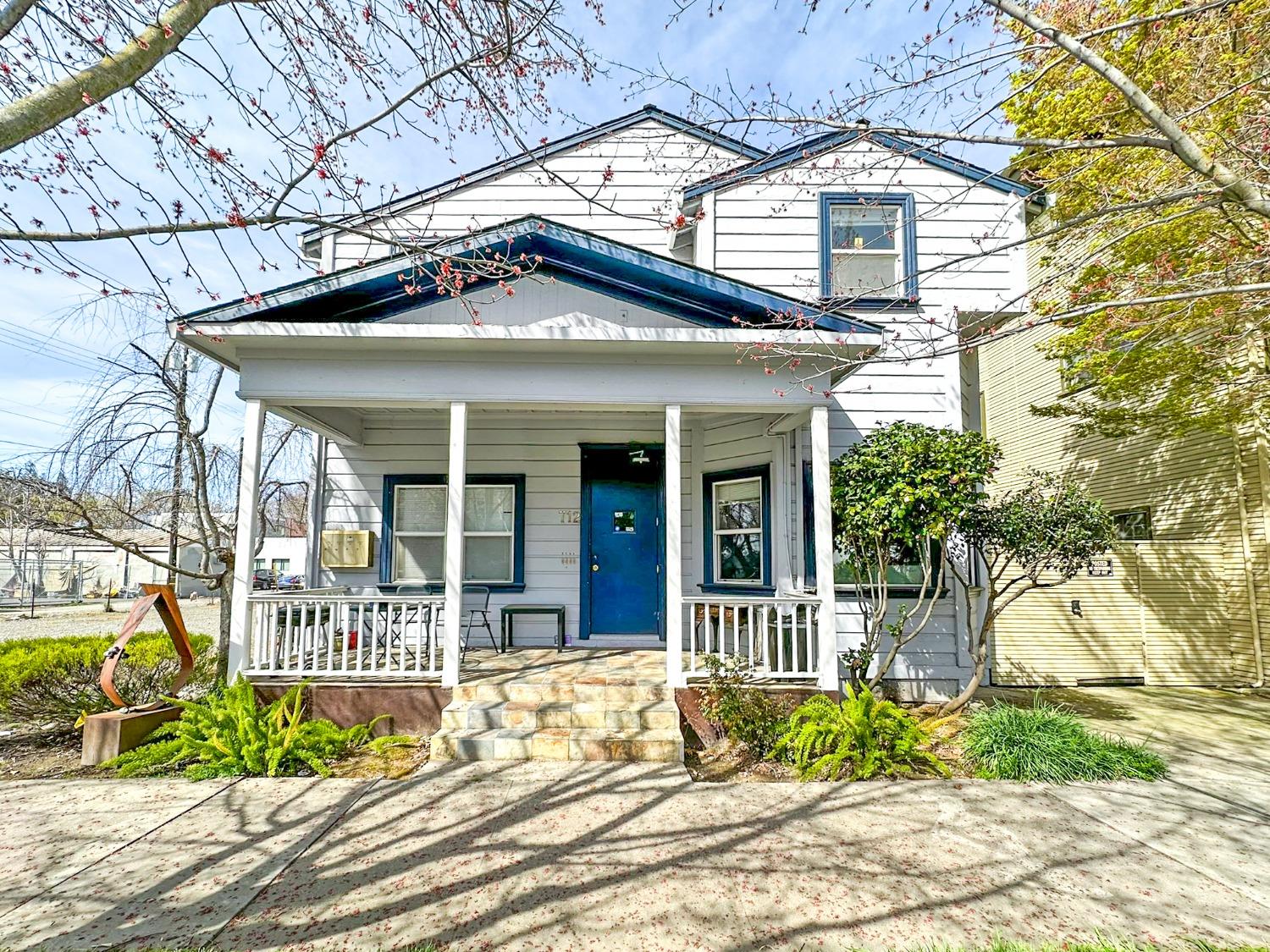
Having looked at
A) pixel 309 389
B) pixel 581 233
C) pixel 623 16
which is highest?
pixel 623 16

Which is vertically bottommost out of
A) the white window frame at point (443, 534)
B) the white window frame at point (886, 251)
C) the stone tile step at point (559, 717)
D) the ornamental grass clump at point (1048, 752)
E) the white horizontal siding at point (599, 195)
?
the ornamental grass clump at point (1048, 752)

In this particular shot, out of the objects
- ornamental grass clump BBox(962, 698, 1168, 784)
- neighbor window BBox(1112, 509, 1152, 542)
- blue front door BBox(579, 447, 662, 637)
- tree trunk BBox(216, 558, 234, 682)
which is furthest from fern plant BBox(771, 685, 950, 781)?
neighbor window BBox(1112, 509, 1152, 542)

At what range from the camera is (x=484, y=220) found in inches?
355

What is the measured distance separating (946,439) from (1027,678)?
4.70m

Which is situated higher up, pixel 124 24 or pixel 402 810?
pixel 124 24

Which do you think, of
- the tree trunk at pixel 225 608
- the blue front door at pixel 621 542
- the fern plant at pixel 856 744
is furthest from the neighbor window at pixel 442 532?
the fern plant at pixel 856 744

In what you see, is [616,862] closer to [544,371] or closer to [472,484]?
[544,371]

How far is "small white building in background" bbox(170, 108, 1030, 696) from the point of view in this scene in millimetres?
5809

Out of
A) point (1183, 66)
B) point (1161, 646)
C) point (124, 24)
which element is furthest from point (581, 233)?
point (1161, 646)

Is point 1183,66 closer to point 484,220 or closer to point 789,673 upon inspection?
point 789,673

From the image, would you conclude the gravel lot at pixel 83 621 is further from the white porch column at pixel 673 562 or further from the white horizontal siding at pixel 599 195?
the white porch column at pixel 673 562

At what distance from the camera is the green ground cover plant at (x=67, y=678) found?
217 inches

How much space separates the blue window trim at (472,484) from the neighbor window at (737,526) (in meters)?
2.42

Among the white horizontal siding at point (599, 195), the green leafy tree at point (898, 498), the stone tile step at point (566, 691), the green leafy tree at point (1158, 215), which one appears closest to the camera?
the green leafy tree at point (1158, 215)
